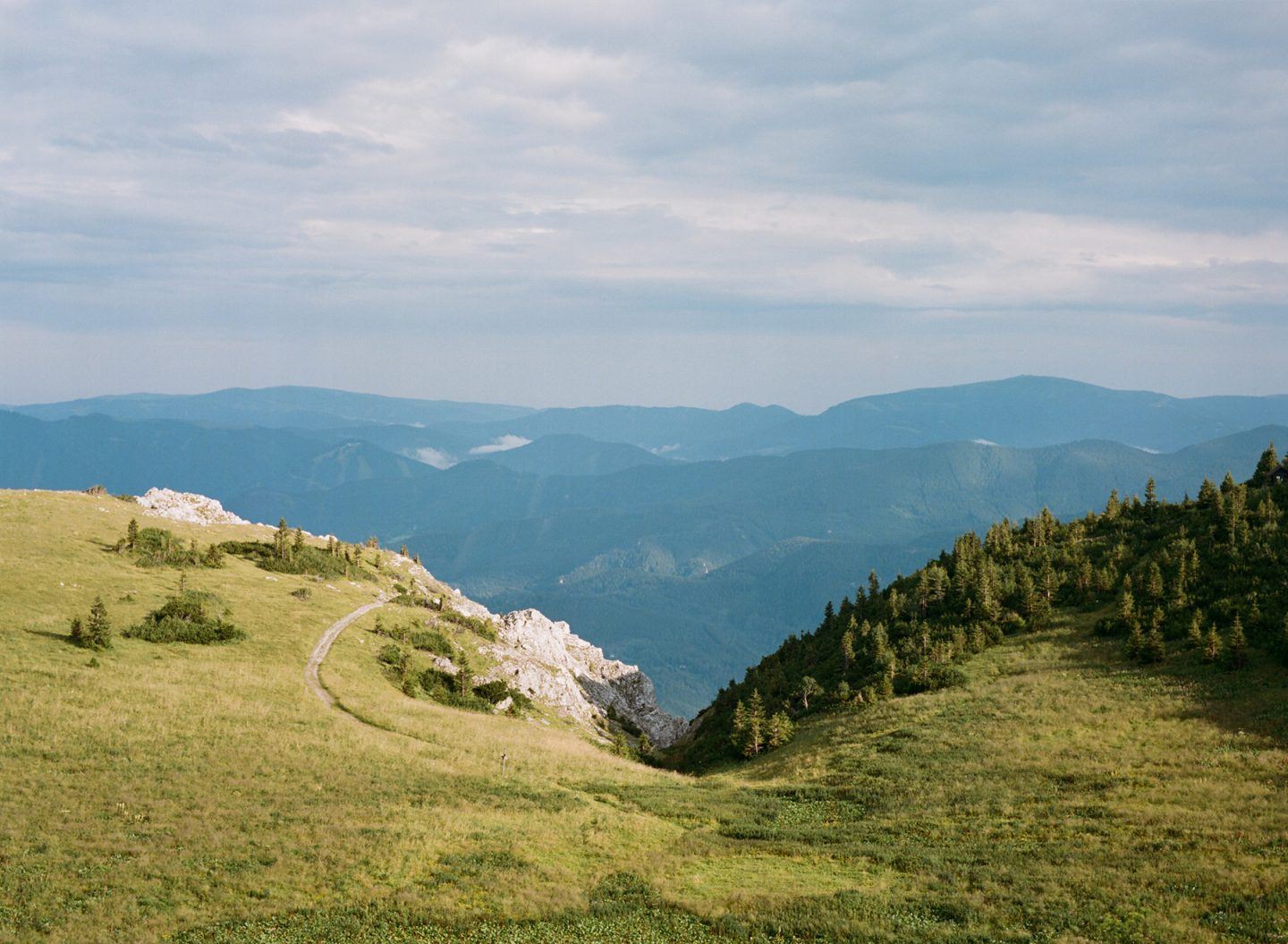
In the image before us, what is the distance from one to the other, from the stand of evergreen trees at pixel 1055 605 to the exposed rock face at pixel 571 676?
14890 millimetres

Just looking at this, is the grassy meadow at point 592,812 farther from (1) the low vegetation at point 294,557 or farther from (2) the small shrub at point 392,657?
(1) the low vegetation at point 294,557

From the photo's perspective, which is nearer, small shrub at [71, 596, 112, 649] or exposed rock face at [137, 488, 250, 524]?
small shrub at [71, 596, 112, 649]

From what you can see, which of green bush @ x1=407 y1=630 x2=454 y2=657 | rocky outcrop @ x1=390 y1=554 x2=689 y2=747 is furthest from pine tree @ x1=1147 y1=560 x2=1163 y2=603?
green bush @ x1=407 y1=630 x2=454 y2=657

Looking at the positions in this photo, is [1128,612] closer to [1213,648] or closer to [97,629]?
[1213,648]

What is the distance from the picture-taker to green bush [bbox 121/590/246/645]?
190 feet

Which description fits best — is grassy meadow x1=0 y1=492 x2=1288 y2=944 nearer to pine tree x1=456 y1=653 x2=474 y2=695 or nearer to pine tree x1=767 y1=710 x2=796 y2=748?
pine tree x1=767 y1=710 x2=796 y2=748

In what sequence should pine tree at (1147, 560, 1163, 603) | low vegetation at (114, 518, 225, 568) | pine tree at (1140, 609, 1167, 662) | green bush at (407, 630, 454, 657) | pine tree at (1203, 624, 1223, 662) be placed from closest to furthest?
pine tree at (1203, 624, 1223, 662), pine tree at (1140, 609, 1167, 662), pine tree at (1147, 560, 1163, 603), low vegetation at (114, 518, 225, 568), green bush at (407, 630, 454, 657)

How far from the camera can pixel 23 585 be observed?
195 feet

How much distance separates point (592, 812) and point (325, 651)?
119 ft

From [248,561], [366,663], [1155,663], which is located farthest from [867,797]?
[248,561]

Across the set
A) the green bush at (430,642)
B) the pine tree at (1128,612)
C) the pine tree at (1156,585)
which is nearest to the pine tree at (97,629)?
the green bush at (430,642)

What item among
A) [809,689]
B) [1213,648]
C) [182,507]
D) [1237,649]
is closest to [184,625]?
[809,689]

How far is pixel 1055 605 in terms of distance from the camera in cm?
7644

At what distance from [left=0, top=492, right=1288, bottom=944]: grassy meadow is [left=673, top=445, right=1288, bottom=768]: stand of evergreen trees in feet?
14.9
